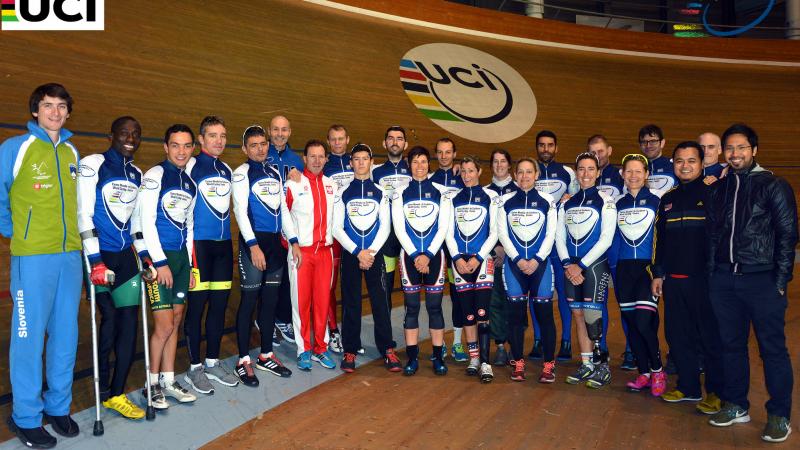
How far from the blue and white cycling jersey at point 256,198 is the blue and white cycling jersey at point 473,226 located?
121 centimetres

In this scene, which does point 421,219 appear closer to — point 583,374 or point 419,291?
point 419,291

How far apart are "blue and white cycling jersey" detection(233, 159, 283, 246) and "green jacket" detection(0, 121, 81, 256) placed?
3.73 ft

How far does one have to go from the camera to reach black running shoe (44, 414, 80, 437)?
2949mm

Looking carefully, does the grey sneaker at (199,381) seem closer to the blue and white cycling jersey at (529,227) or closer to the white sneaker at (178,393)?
the white sneaker at (178,393)

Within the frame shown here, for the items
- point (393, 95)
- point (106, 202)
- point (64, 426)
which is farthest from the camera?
point (393, 95)

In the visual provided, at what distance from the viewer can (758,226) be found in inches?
123

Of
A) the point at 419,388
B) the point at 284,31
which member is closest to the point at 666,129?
the point at 284,31

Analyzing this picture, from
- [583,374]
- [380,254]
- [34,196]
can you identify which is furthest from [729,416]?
[34,196]

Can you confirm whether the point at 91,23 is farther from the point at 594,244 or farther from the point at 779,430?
the point at 779,430

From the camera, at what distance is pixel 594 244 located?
13.5 feet

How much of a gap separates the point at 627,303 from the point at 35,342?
3324 millimetres

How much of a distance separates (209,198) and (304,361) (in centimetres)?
129

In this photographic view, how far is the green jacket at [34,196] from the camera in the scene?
2877 mm

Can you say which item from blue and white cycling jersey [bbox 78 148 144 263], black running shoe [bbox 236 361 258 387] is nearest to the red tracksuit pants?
black running shoe [bbox 236 361 258 387]
